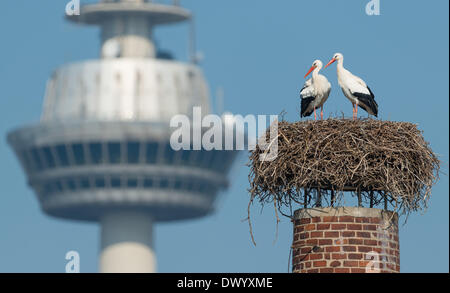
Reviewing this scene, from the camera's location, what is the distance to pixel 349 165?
29.8 metres

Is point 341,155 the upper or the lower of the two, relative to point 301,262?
upper

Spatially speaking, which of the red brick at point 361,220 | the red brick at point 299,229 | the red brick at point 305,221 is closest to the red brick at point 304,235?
the red brick at point 299,229

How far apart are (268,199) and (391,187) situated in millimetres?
2530

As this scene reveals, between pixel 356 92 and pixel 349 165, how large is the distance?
7798mm

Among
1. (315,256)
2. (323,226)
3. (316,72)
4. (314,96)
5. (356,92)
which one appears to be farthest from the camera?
(316,72)

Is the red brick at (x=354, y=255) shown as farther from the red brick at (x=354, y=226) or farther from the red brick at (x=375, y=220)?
the red brick at (x=375, y=220)

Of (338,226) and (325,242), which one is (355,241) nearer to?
(338,226)

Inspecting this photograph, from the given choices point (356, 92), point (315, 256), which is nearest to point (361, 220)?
point (315, 256)

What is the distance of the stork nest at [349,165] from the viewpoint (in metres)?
29.8

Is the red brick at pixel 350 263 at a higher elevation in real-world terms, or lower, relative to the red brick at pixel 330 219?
lower

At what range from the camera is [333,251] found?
29.2 meters

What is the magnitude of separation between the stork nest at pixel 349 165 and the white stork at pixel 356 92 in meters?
5.38
